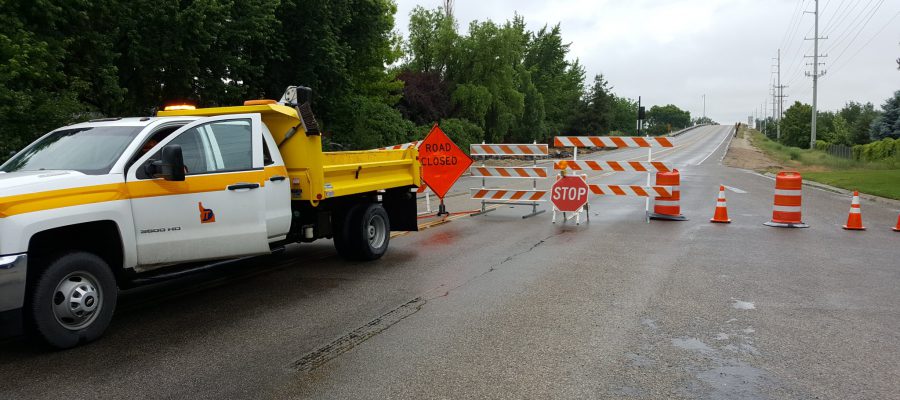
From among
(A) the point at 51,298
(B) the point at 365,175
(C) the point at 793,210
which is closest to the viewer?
(A) the point at 51,298

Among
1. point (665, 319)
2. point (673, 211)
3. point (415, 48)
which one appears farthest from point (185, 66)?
point (415, 48)

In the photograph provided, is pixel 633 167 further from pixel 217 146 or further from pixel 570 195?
pixel 217 146

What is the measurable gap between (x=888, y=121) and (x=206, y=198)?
61297 mm

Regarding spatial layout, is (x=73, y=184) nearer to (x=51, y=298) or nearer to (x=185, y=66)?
(x=51, y=298)

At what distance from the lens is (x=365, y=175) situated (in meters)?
8.90

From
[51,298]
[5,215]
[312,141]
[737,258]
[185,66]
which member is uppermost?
[185,66]

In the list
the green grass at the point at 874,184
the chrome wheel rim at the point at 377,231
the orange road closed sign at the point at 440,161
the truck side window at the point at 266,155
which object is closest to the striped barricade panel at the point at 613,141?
the orange road closed sign at the point at 440,161

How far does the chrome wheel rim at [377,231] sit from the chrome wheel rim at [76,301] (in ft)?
13.2

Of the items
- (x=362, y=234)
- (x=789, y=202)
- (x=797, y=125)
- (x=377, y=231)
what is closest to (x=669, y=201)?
(x=789, y=202)

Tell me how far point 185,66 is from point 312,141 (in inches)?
562

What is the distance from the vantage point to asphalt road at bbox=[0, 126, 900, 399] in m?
4.46

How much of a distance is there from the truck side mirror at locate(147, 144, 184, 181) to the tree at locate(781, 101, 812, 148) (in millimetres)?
102287

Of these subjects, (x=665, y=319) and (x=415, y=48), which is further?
(x=415, y=48)

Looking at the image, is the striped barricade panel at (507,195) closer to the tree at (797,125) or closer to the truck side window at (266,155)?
the truck side window at (266,155)
